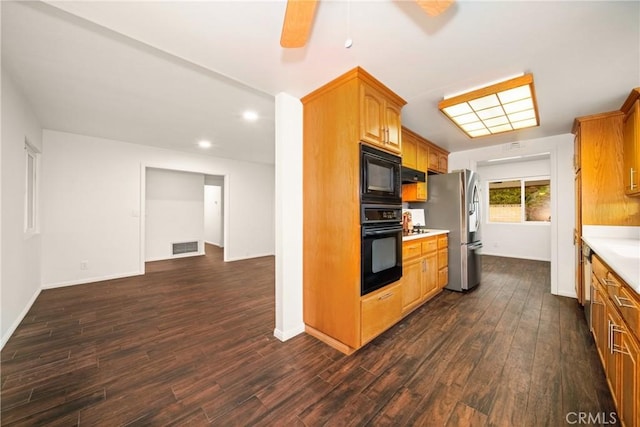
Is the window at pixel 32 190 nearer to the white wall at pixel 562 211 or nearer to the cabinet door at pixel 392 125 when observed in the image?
the cabinet door at pixel 392 125

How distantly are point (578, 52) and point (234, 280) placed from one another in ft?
→ 16.1

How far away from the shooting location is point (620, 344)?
1324 millimetres

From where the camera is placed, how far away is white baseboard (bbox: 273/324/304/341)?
2280 mm

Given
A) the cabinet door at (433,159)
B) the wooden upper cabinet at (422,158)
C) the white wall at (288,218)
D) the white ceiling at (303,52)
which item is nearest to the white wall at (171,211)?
the white ceiling at (303,52)

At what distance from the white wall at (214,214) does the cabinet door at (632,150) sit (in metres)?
8.63

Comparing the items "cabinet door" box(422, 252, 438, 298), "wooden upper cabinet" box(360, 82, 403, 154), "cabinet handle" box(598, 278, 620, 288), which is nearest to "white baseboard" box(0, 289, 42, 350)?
"wooden upper cabinet" box(360, 82, 403, 154)

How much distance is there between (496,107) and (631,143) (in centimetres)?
137

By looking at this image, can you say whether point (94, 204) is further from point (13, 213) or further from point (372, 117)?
point (372, 117)

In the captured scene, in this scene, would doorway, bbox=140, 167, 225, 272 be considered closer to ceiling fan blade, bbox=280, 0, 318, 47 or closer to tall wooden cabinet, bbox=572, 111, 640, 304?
ceiling fan blade, bbox=280, 0, 318, 47

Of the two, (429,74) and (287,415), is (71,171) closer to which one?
(287,415)

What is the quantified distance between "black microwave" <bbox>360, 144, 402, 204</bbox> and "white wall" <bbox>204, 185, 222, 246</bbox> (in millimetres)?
7027

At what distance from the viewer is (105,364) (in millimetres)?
1925

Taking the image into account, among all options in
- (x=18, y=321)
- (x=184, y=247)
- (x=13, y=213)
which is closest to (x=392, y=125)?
(x=13, y=213)

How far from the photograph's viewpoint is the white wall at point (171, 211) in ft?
19.2
